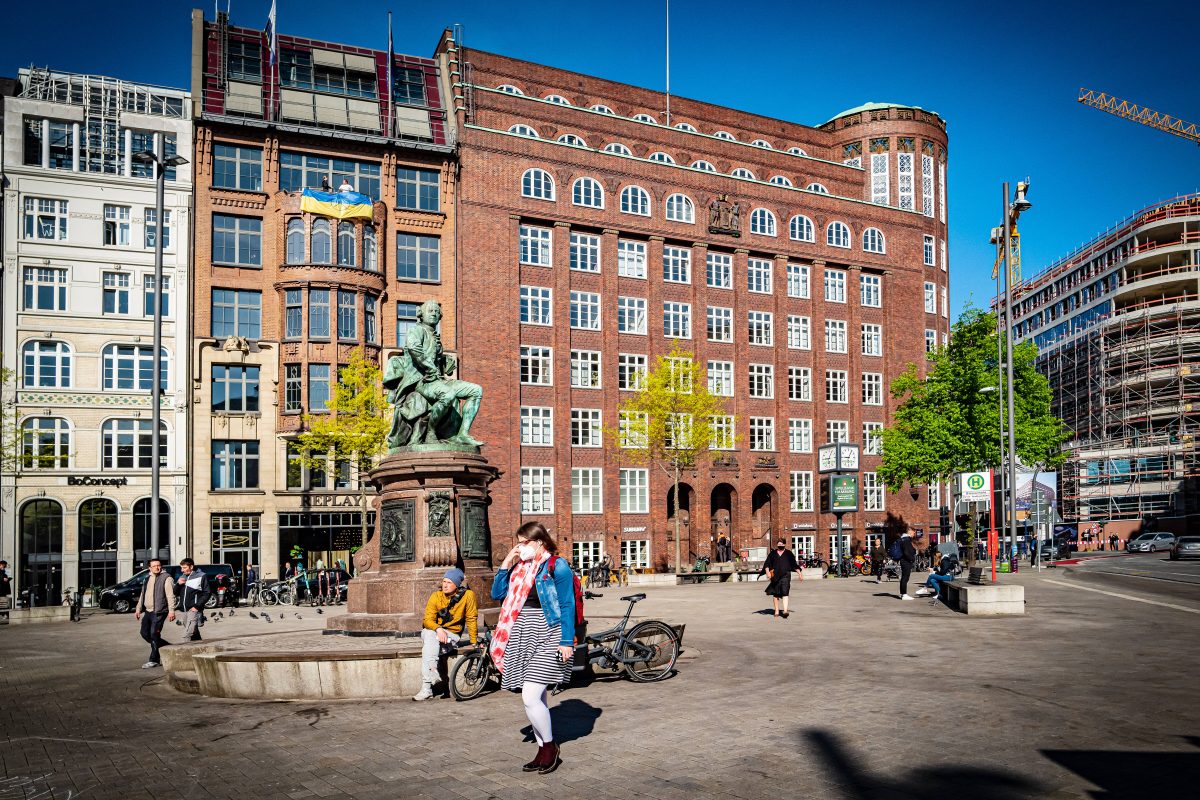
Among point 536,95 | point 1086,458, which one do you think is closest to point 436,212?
point 536,95

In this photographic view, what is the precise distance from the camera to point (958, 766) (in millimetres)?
8188

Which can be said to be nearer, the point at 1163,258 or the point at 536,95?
the point at 536,95

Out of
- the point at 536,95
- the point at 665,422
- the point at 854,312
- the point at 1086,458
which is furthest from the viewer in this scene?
the point at 1086,458

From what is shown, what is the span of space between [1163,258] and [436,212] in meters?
65.7

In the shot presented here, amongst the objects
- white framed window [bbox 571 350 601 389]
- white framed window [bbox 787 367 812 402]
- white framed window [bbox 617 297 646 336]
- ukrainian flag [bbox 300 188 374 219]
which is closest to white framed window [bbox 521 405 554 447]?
white framed window [bbox 571 350 601 389]

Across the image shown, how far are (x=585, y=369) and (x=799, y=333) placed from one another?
14.2 metres

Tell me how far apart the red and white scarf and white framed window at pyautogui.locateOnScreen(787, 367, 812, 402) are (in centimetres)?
5104

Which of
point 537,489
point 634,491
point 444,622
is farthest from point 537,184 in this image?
point 444,622

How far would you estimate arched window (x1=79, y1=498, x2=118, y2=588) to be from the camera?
138 ft

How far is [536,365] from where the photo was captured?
5100 cm

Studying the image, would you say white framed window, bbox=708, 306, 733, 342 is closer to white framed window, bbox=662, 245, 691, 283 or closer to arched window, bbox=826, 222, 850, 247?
white framed window, bbox=662, 245, 691, 283

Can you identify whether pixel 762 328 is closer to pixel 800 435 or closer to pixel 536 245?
pixel 800 435

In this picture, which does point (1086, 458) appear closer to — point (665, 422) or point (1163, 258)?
point (1163, 258)

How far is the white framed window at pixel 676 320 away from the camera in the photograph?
2165 inches
